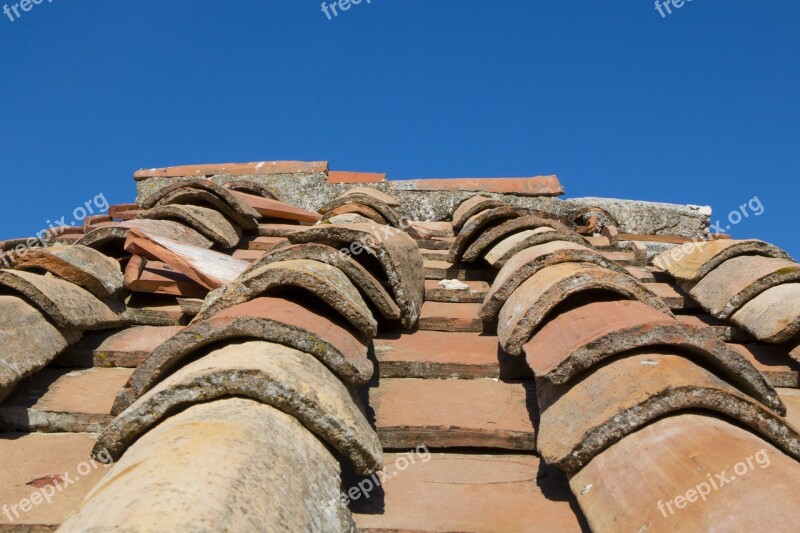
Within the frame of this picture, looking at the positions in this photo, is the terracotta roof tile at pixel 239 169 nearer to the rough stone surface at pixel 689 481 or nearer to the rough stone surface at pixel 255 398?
the rough stone surface at pixel 255 398

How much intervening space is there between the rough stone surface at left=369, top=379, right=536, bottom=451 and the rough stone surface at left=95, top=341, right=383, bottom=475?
0.39 m

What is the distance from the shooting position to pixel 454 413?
2.30 meters

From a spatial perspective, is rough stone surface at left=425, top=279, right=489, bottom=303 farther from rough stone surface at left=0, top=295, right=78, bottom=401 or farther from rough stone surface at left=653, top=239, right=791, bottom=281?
rough stone surface at left=0, top=295, right=78, bottom=401

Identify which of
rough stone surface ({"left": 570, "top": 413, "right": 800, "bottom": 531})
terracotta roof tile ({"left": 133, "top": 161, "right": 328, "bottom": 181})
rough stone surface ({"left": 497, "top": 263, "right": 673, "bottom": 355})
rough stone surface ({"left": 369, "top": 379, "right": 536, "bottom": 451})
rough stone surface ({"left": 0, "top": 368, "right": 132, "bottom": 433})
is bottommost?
rough stone surface ({"left": 570, "top": 413, "right": 800, "bottom": 531})

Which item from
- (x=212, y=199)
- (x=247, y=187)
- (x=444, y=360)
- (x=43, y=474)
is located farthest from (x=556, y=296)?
(x=247, y=187)

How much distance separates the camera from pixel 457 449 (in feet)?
7.14

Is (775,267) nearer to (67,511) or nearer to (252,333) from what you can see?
(252,333)

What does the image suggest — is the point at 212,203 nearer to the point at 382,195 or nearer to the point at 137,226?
the point at 137,226

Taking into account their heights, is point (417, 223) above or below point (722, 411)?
above

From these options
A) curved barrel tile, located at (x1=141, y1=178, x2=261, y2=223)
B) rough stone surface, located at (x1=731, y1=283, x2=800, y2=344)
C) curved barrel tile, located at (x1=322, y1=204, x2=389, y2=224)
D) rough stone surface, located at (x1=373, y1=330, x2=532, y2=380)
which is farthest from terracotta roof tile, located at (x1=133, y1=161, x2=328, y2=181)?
rough stone surface, located at (x1=731, y1=283, x2=800, y2=344)

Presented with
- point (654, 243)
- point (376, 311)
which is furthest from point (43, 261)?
point (654, 243)

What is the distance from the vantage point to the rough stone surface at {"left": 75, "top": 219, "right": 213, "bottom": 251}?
363cm

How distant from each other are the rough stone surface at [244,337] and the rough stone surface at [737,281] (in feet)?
6.83

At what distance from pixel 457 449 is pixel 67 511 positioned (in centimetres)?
109
